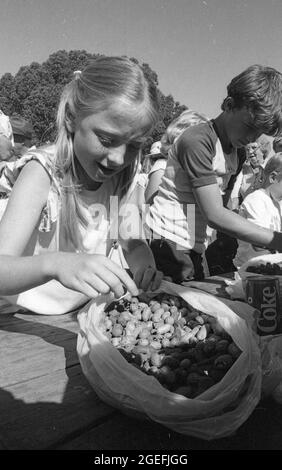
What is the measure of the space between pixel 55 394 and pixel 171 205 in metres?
1.57

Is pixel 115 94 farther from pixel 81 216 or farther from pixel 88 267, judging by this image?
pixel 88 267

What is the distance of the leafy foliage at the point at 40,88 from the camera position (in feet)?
93.2

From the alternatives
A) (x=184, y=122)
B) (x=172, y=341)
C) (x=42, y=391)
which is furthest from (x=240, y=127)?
(x=42, y=391)

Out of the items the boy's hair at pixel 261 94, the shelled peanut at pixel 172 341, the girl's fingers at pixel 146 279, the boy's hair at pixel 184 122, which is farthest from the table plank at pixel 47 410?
the boy's hair at pixel 184 122

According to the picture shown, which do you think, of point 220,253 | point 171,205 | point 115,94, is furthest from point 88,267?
point 220,253

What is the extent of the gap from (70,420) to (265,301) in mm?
943

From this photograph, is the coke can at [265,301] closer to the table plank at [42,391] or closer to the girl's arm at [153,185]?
the table plank at [42,391]

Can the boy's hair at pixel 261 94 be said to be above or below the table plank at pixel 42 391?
above

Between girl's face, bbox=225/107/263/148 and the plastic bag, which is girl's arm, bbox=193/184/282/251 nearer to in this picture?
girl's face, bbox=225/107/263/148

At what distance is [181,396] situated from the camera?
3.43 ft

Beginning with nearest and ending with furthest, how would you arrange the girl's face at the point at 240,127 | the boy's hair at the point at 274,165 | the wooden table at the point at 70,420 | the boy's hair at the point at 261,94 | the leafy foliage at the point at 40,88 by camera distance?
1. the wooden table at the point at 70,420
2. the boy's hair at the point at 261,94
3. the girl's face at the point at 240,127
4. the boy's hair at the point at 274,165
5. the leafy foliage at the point at 40,88

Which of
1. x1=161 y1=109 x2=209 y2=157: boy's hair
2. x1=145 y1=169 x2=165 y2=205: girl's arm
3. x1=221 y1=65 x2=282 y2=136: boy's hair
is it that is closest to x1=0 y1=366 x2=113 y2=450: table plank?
x1=221 y1=65 x2=282 y2=136: boy's hair

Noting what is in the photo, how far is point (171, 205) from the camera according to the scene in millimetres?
2568

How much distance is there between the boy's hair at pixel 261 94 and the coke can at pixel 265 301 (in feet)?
3.09
